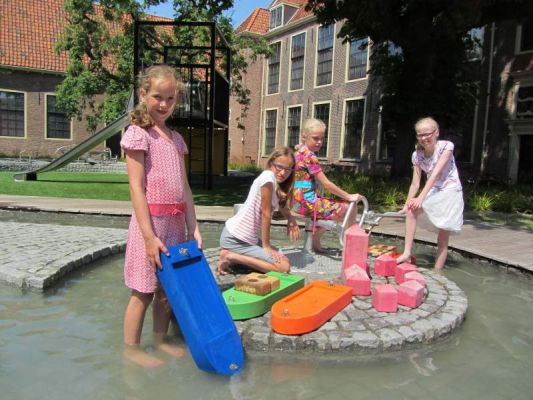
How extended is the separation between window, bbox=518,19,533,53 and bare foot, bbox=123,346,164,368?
A: 17460mm

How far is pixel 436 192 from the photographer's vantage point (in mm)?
5129

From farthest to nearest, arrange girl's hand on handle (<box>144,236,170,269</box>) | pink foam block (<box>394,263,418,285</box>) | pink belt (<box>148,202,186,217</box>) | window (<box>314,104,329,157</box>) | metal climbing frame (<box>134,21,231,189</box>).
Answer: window (<box>314,104,329,157</box>)
metal climbing frame (<box>134,21,231,189</box>)
pink foam block (<box>394,263,418,285</box>)
pink belt (<box>148,202,186,217</box>)
girl's hand on handle (<box>144,236,170,269</box>)

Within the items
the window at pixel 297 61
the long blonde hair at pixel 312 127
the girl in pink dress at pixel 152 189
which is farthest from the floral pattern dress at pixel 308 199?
the window at pixel 297 61

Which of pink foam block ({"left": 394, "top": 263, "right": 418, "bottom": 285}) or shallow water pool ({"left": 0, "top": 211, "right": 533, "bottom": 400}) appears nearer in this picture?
shallow water pool ({"left": 0, "top": 211, "right": 533, "bottom": 400})

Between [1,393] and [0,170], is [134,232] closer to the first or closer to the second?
[1,393]

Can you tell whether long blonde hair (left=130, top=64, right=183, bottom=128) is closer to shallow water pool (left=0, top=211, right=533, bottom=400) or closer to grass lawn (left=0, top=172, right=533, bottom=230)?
shallow water pool (left=0, top=211, right=533, bottom=400)

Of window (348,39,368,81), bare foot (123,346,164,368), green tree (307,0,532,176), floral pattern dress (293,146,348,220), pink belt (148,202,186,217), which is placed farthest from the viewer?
window (348,39,368,81)

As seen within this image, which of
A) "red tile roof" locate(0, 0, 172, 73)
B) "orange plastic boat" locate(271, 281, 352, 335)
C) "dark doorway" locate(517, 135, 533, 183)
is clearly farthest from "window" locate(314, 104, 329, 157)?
"orange plastic boat" locate(271, 281, 352, 335)

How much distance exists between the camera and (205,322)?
2.63 metres

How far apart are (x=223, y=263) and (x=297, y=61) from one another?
80.7ft

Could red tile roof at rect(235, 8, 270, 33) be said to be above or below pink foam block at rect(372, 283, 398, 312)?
above

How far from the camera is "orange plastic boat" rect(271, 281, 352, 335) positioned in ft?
10.2

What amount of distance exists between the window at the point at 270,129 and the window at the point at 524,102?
1500cm

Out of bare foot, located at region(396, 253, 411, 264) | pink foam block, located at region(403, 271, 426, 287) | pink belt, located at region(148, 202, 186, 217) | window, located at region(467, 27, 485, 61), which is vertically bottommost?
bare foot, located at region(396, 253, 411, 264)
